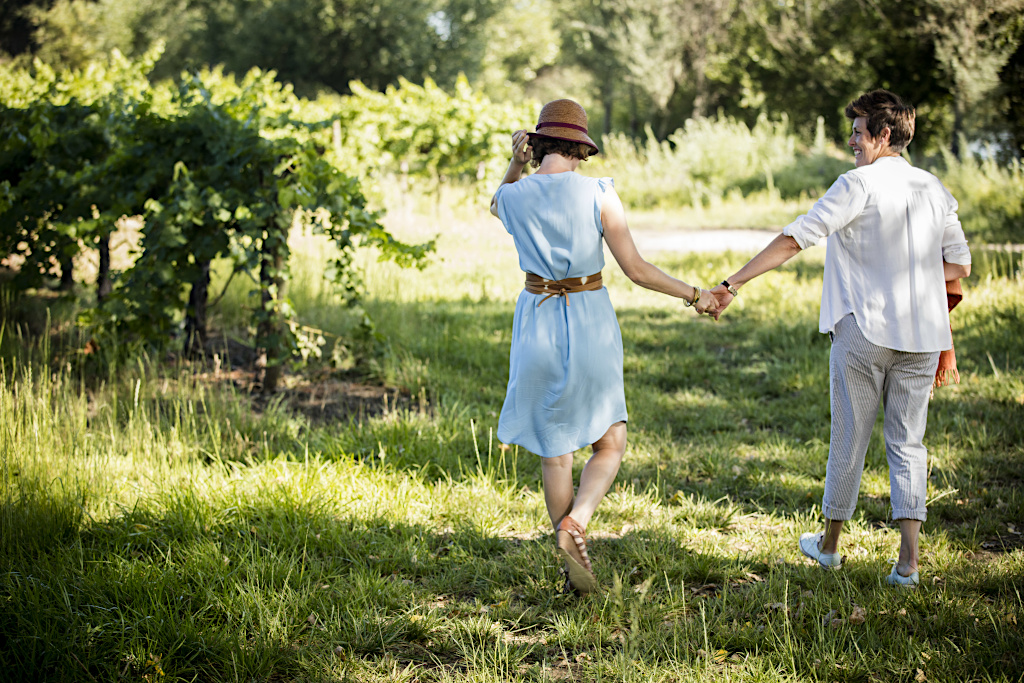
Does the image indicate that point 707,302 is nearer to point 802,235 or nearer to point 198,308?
point 802,235

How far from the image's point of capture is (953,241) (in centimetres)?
337

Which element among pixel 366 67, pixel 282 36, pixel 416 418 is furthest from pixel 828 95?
pixel 416 418

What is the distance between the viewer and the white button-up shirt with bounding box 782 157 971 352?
3186 millimetres

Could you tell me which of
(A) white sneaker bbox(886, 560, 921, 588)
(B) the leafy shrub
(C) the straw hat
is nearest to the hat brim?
(C) the straw hat

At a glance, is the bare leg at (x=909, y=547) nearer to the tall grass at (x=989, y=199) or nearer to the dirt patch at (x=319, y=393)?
the dirt patch at (x=319, y=393)

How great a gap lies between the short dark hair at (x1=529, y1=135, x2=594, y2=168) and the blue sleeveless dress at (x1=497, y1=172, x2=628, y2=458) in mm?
107

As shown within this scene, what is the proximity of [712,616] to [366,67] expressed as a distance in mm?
38793

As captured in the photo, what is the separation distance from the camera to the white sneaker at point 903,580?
3.20 m

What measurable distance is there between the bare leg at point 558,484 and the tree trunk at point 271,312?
284 centimetres

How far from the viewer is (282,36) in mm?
38156

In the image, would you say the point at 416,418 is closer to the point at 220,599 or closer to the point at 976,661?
the point at 220,599

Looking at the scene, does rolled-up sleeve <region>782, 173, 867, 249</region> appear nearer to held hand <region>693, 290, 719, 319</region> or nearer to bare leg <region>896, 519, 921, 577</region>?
held hand <region>693, 290, 719, 319</region>

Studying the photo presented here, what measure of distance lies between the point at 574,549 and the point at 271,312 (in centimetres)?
340

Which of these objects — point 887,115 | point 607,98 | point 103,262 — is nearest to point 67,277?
point 103,262
